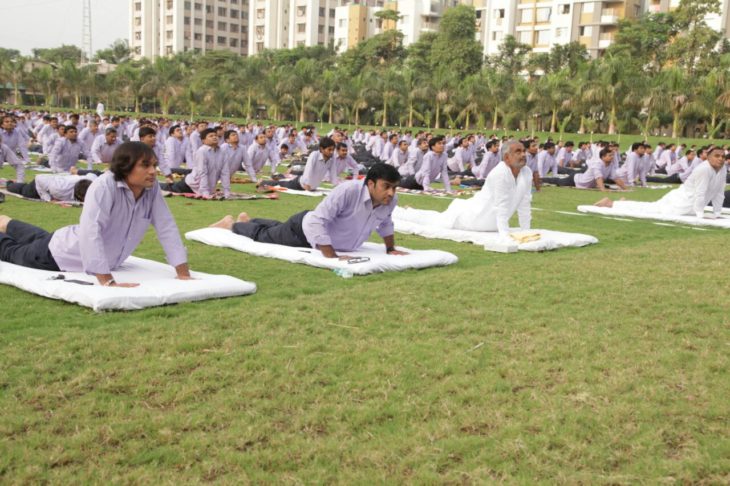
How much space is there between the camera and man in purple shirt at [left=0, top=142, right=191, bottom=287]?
4.60 metres

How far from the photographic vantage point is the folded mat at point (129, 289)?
4.37 metres

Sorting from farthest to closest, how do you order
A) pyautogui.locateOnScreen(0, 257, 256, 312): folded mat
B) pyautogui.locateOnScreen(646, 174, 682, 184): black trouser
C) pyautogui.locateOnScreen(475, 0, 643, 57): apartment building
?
pyautogui.locateOnScreen(475, 0, 643, 57): apartment building < pyautogui.locateOnScreen(646, 174, 682, 184): black trouser < pyautogui.locateOnScreen(0, 257, 256, 312): folded mat

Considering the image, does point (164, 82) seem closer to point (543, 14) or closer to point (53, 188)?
point (543, 14)

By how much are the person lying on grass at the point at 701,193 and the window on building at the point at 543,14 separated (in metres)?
45.4

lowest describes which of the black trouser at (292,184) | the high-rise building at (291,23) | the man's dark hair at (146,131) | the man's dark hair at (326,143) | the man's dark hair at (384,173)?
the black trouser at (292,184)

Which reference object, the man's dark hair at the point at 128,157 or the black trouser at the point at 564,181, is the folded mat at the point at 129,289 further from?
the black trouser at the point at 564,181

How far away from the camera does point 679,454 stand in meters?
2.69

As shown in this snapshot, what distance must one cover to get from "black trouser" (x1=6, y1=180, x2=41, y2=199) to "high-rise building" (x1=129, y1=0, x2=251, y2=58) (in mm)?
77749

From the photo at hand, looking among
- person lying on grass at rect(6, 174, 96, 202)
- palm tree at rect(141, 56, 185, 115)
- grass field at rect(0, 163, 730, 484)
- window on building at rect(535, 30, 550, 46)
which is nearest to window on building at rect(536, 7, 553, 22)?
window on building at rect(535, 30, 550, 46)

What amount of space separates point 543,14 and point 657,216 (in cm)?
4637

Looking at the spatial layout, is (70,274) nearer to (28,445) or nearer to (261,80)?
(28,445)

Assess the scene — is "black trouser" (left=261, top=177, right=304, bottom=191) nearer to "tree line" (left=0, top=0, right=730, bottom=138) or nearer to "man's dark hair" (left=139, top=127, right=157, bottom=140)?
"man's dark hair" (left=139, top=127, right=157, bottom=140)

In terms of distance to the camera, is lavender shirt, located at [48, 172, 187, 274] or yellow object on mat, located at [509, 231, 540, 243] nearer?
lavender shirt, located at [48, 172, 187, 274]

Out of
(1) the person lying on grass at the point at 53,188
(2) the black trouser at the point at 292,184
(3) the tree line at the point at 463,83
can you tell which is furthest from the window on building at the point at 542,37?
(1) the person lying on grass at the point at 53,188
